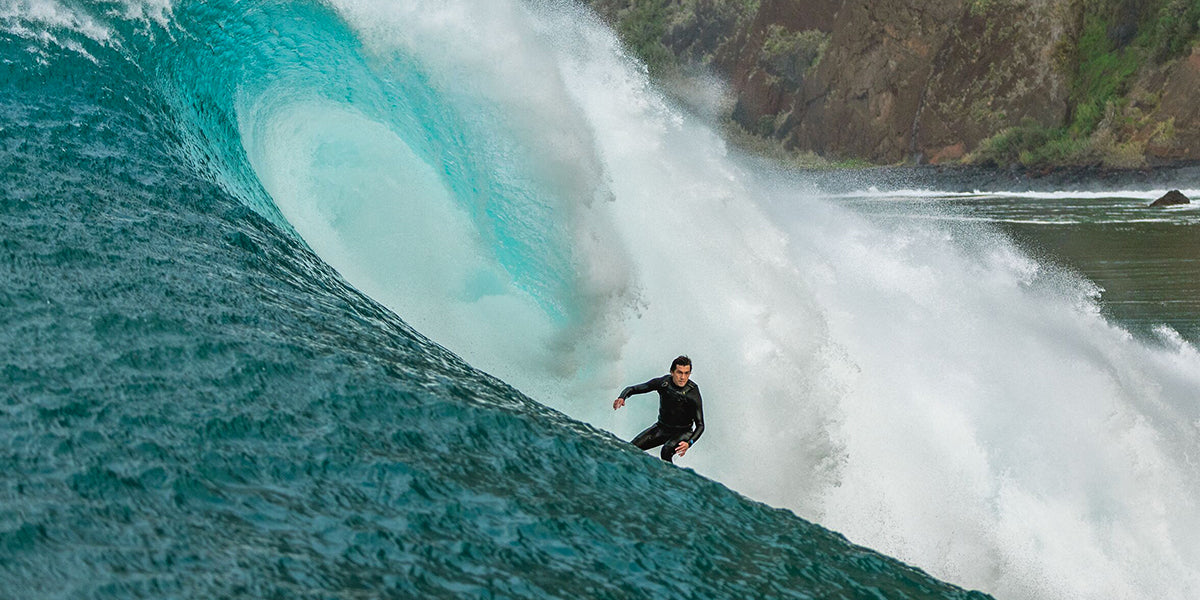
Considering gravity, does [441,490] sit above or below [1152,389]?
below

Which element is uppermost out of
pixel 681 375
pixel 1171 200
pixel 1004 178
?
pixel 1004 178

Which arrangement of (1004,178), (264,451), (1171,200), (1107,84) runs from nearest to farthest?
(264,451) → (1171,200) → (1004,178) → (1107,84)

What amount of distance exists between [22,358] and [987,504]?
26.8ft

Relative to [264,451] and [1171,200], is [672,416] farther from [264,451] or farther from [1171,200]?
[1171,200]

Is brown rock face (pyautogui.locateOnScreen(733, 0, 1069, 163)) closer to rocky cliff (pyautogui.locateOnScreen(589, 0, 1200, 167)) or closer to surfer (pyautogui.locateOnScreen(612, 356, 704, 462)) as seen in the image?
rocky cliff (pyautogui.locateOnScreen(589, 0, 1200, 167))

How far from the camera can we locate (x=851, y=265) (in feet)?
43.6

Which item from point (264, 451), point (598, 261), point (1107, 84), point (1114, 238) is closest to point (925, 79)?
point (1107, 84)

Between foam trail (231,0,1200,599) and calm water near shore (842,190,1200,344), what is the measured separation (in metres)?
7.90

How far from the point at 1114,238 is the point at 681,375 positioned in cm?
2607

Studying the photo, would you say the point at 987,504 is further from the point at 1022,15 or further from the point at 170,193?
the point at 1022,15

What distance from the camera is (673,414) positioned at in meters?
7.04

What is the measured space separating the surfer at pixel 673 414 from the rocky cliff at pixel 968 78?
41.4 meters

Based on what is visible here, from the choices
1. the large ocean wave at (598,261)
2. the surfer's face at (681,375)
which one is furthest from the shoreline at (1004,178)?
the surfer's face at (681,375)

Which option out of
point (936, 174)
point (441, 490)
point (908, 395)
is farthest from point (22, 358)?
point (936, 174)
